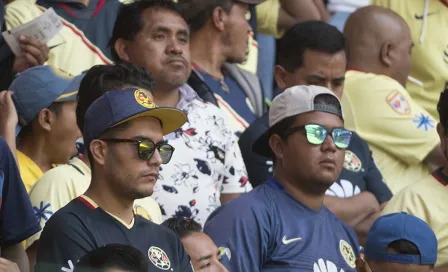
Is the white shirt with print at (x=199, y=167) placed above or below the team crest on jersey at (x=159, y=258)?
below

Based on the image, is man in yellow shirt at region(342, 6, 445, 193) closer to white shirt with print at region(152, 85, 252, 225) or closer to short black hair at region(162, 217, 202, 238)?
white shirt with print at region(152, 85, 252, 225)

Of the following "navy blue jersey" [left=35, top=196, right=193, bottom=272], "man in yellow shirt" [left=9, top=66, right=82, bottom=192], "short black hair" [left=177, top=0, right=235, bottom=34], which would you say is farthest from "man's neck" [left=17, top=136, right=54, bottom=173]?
"short black hair" [left=177, top=0, right=235, bottom=34]

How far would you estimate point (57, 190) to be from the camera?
16.9 feet

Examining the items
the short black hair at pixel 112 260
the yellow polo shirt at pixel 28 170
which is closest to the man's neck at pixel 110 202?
the short black hair at pixel 112 260

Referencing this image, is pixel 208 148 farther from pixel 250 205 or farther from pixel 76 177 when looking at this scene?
pixel 76 177

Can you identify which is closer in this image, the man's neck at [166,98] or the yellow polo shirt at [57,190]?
the yellow polo shirt at [57,190]

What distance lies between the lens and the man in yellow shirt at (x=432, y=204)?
5.86 m

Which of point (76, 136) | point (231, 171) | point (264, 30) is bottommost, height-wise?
point (264, 30)

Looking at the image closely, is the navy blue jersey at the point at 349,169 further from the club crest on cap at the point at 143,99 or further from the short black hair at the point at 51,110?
the club crest on cap at the point at 143,99

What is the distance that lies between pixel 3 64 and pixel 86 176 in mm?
1719

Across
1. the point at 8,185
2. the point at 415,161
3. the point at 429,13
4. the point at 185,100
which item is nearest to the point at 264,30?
the point at 429,13

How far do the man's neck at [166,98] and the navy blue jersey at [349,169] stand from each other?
548 millimetres

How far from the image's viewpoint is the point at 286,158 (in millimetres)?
5762

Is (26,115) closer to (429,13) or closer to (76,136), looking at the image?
(76,136)
